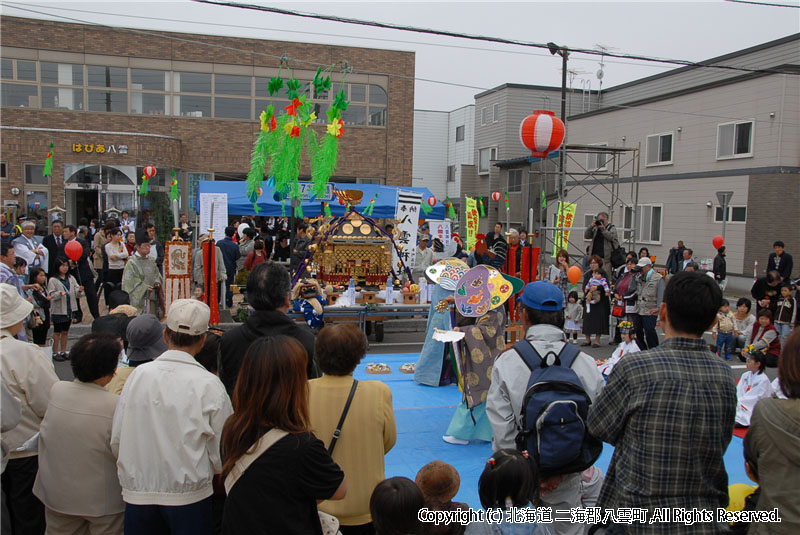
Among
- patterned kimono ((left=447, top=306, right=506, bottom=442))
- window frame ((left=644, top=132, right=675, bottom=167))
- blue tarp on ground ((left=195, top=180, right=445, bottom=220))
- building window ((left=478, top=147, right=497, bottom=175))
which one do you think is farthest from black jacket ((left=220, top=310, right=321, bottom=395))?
building window ((left=478, top=147, right=497, bottom=175))

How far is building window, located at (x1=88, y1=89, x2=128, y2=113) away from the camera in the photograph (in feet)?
68.5

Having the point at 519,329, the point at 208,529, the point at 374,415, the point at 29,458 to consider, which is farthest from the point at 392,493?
the point at 519,329

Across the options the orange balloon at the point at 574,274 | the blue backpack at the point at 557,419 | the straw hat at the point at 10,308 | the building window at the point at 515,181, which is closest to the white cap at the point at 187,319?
the straw hat at the point at 10,308

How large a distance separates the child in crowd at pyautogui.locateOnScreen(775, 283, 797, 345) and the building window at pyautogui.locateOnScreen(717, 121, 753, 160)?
1050cm

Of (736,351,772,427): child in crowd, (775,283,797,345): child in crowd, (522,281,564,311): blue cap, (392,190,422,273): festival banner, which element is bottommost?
(736,351,772,427): child in crowd

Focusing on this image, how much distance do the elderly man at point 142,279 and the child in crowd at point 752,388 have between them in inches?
309

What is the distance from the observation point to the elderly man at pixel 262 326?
3057 mm

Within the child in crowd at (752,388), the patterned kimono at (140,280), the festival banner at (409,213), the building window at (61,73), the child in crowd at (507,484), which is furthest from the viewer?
the building window at (61,73)

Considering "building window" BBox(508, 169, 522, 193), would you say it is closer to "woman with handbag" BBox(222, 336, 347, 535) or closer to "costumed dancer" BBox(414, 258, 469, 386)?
"costumed dancer" BBox(414, 258, 469, 386)

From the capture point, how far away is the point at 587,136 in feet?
80.7

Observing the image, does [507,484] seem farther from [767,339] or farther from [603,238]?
[603,238]

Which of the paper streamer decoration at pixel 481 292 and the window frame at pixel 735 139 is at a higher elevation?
the window frame at pixel 735 139

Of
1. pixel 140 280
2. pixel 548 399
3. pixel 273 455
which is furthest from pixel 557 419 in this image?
pixel 140 280

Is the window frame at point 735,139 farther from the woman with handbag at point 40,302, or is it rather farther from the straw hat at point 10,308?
the straw hat at point 10,308
